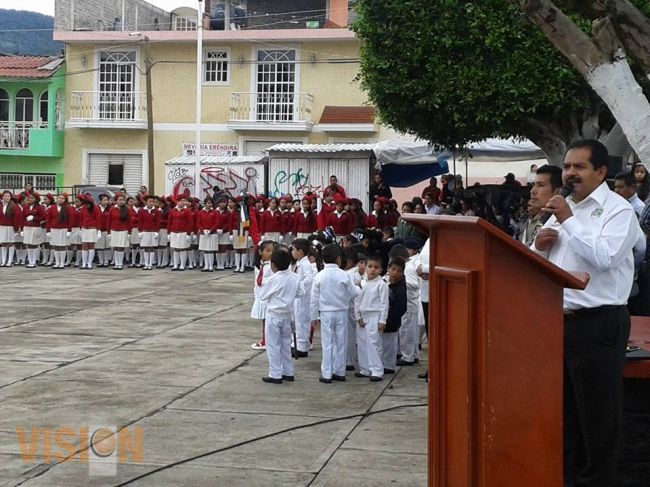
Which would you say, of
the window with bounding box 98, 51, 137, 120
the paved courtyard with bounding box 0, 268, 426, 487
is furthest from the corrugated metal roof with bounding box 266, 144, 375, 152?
the window with bounding box 98, 51, 137, 120

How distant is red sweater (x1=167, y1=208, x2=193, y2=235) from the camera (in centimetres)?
2420

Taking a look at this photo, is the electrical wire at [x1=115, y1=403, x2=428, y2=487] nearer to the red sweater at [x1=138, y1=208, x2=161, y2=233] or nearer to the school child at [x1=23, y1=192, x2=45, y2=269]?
the red sweater at [x1=138, y1=208, x2=161, y2=233]

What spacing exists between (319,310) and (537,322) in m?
6.69

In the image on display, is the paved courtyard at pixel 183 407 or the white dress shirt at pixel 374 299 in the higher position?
the white dress shirt at pixel 374 299

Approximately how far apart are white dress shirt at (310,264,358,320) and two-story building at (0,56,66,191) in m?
28.5

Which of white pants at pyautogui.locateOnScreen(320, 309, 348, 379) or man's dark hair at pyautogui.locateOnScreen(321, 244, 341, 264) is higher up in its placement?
man's dark hair at pyautogui.locateOnScreen(321, 244, 341, 264)

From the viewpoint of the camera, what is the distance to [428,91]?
15664 millimetres

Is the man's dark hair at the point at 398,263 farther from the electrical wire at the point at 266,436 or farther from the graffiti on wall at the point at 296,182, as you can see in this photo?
the graffiti on wall at the point at 296,182

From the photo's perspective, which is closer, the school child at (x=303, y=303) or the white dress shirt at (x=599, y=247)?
the white dress shirt at (x=599, y=247)

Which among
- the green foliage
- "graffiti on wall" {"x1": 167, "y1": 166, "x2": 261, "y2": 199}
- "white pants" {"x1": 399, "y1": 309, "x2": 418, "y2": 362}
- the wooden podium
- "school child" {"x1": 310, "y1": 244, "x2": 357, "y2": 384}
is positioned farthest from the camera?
"graffiti on wall" {"x1": 167, "y1": 166, "x2": 261, "y2": 199}

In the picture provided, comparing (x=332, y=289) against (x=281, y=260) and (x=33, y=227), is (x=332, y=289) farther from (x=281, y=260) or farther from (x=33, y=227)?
(x=33, y=227)

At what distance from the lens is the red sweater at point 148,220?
24.5 meters

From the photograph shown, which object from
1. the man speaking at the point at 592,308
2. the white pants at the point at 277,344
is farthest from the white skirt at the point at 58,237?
the man speaking at the point at 592,308

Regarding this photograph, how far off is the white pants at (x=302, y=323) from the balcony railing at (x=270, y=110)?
2404 centimetres
